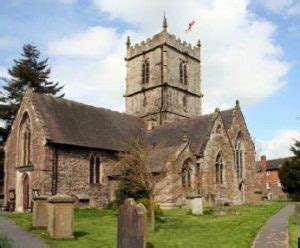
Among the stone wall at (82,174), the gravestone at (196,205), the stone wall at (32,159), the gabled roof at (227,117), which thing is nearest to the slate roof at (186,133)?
the gabled roof at (227,117)

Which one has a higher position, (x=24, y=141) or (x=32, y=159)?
(x=24, y=141)

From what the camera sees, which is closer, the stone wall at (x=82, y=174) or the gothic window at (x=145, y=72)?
the stone wall at (x=82, y=174)

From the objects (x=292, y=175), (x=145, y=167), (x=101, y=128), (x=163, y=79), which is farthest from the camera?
(x=163, y=79)

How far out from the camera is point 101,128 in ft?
125

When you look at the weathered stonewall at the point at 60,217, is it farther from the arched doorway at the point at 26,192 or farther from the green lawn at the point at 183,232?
the arched doorway at the point at 26,192

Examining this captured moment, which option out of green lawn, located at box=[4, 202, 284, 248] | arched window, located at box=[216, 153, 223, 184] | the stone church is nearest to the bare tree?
the stone church

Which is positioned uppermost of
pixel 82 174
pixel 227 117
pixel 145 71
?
pixel 145 71

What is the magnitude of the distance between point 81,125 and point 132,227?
2427cm

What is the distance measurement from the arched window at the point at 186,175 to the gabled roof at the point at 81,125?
6021mm

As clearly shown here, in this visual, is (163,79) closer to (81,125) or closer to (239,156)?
(239,156)

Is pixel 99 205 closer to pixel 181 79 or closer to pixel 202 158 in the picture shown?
pixel 202 158

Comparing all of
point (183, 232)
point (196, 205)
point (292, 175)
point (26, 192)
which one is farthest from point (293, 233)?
point (292, 175)

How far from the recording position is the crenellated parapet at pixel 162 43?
2088 inches

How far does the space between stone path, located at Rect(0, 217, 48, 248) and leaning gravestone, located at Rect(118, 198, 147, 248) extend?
3.95m
